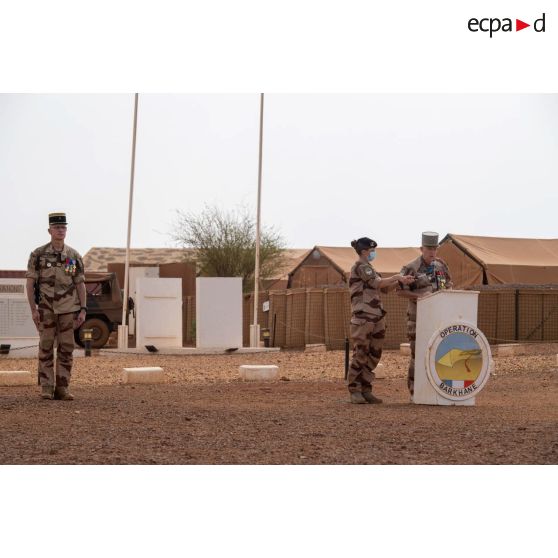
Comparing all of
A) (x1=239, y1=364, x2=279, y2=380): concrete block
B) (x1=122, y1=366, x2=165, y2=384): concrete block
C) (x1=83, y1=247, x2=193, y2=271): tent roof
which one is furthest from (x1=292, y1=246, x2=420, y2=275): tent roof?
(x1=83, y1=247, x2=193, y2=271): tent roof

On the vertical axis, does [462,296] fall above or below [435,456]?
above

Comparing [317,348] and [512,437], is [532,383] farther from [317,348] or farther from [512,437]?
[317,348]

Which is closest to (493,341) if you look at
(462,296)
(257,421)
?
(462,296)

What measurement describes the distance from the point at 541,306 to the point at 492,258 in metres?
3.95

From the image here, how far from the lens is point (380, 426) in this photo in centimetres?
830

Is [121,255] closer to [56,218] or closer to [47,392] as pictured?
[47,392]

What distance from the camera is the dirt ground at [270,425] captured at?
6.72m

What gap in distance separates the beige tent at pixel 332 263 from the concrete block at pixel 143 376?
17717mm

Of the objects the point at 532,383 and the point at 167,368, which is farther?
the point at 167,368

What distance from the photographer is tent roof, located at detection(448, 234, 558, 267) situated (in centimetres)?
2978

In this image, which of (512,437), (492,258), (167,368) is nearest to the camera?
(512,437)

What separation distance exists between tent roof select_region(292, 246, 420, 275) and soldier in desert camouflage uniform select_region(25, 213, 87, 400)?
66.1ft

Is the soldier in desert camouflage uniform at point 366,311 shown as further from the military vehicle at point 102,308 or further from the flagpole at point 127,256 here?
the military vehicle at point 102,308

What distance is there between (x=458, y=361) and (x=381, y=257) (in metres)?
22.3
